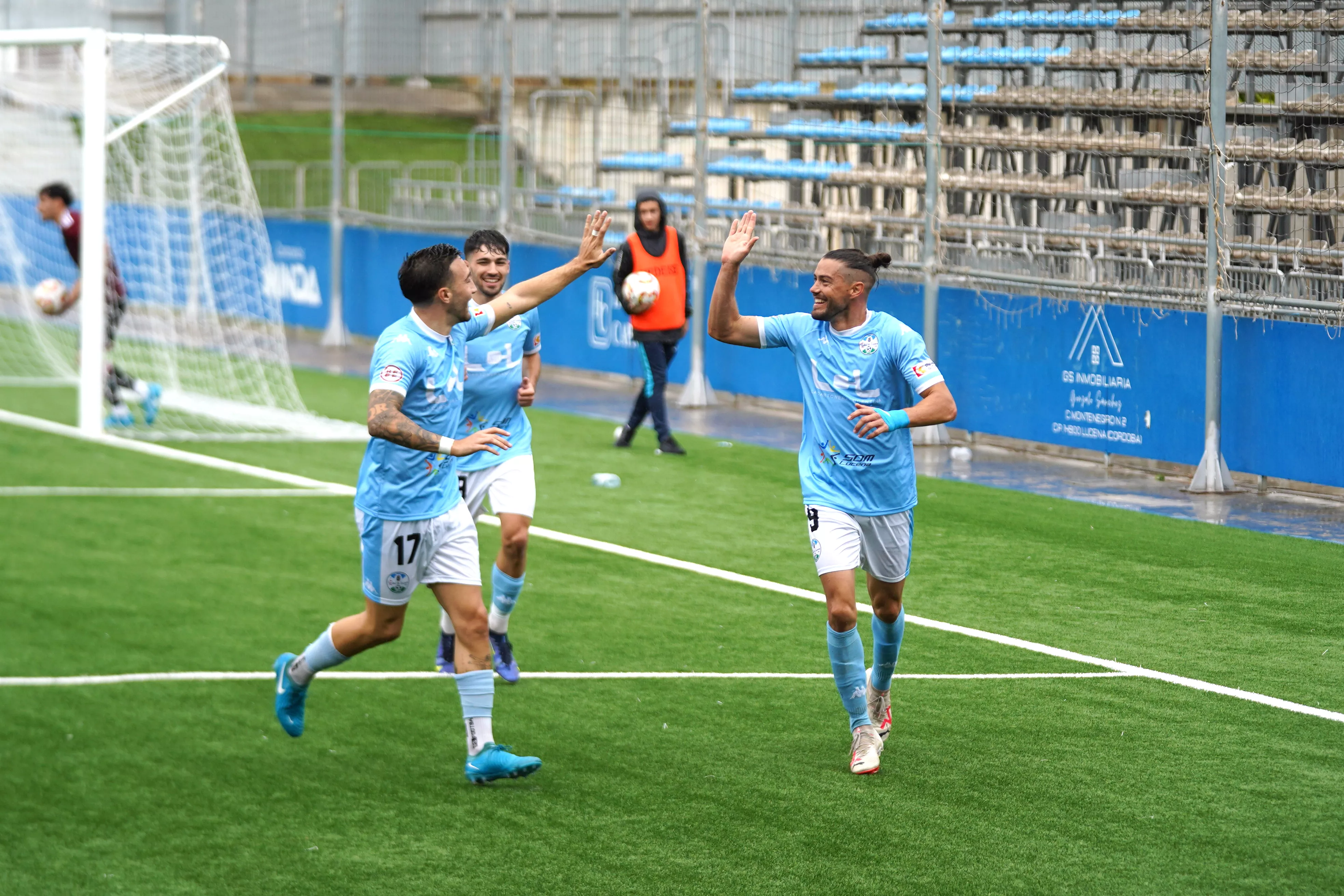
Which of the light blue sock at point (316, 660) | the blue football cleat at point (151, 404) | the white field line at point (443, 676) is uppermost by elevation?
the blue football cleat at point (151, 404)

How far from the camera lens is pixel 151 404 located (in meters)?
16.5

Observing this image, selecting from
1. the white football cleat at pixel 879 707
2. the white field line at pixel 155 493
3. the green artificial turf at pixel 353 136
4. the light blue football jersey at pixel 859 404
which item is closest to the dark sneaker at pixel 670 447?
the white field line at pixel 155 493

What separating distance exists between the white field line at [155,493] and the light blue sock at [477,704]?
21.5 feet

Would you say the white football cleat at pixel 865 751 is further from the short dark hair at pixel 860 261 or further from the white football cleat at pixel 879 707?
the short dark hair at pixel 860 261

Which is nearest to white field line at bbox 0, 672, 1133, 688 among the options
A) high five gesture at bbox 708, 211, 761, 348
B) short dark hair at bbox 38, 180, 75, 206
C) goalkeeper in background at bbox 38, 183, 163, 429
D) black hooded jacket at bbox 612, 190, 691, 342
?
high five gesture at bbox 708, 211, 761, 348

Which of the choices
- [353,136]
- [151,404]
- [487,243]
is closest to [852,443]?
[487,243]

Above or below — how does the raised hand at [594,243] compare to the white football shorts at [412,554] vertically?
above

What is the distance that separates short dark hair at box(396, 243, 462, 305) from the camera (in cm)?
661

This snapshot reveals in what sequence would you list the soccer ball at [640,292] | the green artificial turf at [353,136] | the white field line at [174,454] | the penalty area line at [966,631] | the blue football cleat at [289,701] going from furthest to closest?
the green artificial turf at [353,136]
the white field line at [174,454]
the soccer ball at [640,292]
the penalty area line at [966,631]
the blue football cleat at [289,701]

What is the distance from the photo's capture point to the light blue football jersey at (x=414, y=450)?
6.61 metres

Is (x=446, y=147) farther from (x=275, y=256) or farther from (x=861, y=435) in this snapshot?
(x=861, y=435)

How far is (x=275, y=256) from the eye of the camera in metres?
24.5

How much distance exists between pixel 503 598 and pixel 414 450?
75.3 inches

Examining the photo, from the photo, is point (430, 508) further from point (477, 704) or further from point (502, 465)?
point (502, 465)
